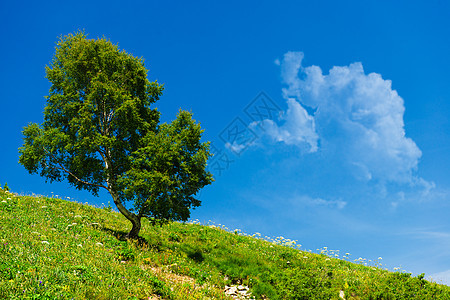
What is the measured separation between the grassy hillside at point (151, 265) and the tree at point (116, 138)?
8.42ft

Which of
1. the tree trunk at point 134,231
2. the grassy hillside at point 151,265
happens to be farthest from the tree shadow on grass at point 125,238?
the tree trunk at point 134,231

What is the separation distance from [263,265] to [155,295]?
334 inches

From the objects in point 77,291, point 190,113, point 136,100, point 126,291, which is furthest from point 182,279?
point 136,100

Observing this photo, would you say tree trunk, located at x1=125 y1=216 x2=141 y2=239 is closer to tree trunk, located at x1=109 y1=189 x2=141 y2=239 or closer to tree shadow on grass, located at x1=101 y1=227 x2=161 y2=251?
tree trunk, located at x1=109 y1=189 x2=141 y2=239

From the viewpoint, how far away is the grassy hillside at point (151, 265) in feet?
29.9

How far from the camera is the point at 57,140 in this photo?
1972 cm

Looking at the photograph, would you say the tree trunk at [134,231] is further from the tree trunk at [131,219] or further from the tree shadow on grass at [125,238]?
the tree shadow on grass at [125,238]

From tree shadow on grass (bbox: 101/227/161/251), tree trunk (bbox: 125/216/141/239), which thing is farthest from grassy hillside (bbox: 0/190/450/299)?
tree trunk (bbox: 125/216/141/239)

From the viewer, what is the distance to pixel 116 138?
67.9 ft

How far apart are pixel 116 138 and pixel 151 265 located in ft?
30.9

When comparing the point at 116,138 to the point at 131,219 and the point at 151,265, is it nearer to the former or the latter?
the point at 131,219

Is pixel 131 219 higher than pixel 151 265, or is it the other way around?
pixel 131 219

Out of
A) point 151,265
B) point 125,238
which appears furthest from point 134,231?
point 151,265

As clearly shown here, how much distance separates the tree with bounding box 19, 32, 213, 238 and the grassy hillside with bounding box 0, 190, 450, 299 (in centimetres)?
257
